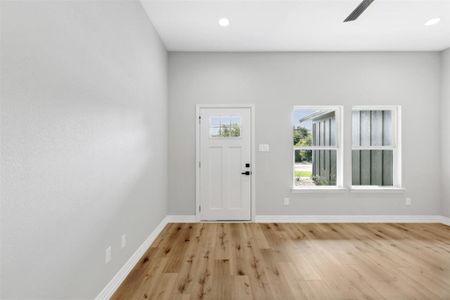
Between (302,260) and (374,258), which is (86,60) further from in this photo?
(374,258)

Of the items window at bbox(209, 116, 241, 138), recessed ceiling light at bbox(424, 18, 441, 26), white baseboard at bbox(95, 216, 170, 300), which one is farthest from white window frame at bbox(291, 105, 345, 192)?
white baseboard at bbox(95, 216, 170, 300)

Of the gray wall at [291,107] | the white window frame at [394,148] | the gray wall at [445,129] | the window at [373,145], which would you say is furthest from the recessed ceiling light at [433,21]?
the window at [373,145]

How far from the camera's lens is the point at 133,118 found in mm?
2625

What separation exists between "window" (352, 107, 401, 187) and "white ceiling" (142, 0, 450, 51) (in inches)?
45.1

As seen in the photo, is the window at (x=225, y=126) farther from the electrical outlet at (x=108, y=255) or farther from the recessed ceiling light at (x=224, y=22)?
the electrical outlet at (x=108, y=255)

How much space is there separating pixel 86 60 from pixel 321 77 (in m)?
3.73

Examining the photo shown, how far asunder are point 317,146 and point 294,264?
89.3 inches

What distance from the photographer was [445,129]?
13.5 feet

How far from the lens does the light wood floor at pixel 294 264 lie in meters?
2.16

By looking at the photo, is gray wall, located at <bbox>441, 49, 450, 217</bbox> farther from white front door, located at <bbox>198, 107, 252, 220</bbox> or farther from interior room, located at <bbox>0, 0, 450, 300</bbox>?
white front door, located at <bbox>198, 107, 252, 220</bbox>

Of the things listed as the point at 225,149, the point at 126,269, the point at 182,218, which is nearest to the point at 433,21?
the point at 225,149

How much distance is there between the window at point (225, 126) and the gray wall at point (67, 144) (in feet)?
5.51

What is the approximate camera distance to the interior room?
1.32 meters

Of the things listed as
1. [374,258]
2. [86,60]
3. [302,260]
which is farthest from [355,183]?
[86,60]
